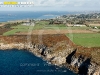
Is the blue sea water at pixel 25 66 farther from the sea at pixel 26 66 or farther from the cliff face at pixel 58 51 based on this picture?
the cliff face at pixel 58 51

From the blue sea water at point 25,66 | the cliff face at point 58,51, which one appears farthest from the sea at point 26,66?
the cliff face at point 58,51

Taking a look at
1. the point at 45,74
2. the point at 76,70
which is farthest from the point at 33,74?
the point at 76,70

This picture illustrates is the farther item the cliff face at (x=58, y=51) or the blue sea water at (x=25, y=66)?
the cliff face at (x=58, y=51)

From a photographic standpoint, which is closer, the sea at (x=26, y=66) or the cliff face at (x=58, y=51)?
the sea at (x=26, y=66)

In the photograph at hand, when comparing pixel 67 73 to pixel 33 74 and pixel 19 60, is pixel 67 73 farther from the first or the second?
pixel 19 60

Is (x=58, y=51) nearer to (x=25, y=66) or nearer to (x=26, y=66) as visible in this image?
(x=26, y=66)

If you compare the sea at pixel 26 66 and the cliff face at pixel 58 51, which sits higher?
the cliff face at pixel 58 51

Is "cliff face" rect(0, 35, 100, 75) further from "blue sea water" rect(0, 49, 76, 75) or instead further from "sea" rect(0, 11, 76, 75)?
"blue sea water" rect(0, 49, 76, 75)
